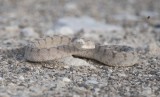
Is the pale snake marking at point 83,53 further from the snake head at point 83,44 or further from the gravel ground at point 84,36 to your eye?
the gravel ground at point 84,36

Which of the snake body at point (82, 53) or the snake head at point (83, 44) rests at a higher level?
the snake head at point (83, 44)

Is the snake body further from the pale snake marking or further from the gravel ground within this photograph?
the gravel ground

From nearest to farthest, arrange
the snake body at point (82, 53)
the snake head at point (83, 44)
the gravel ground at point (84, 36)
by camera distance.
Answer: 1. the gravel ground at point (84, 36)
2. the snake body at point (82, 53)
3. the snake head at point (83, 44)

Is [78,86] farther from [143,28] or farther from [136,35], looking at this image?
[143,28]

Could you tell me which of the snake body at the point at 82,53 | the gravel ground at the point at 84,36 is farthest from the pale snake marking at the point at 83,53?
the gravel ground at the point at 84,36

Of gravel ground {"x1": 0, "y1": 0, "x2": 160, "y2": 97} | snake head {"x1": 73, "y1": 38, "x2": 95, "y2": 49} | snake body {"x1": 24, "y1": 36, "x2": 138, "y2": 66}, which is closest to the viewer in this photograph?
gravel ground {"x1": 0, "y1": 0, "x2": 160, "y2": 97}

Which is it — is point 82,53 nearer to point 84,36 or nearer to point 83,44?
point 83,44

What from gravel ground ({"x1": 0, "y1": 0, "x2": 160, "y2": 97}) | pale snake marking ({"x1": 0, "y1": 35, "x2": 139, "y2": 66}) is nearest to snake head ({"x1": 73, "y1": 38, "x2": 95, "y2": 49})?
pale snake marking ({"x1": 0, "y1": 35, "x2": 139, "y2": 66})

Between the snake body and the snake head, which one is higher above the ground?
the snake head
